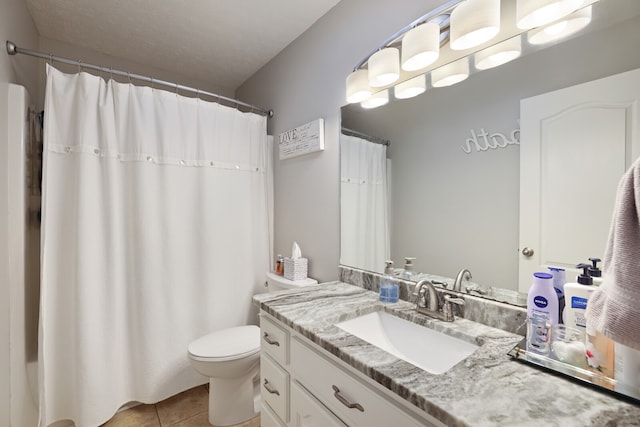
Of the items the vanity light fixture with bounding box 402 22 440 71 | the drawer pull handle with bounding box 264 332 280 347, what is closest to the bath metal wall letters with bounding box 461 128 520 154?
the vanity light fixture with bounding box 402 22 440 71

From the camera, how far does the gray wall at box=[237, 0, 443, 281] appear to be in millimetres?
1460

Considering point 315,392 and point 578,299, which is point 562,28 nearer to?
point 578,299

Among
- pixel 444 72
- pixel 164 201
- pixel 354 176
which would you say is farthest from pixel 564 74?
pixel 164 201

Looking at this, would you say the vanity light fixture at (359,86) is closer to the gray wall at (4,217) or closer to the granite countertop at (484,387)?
the granite countertop at (484,387)

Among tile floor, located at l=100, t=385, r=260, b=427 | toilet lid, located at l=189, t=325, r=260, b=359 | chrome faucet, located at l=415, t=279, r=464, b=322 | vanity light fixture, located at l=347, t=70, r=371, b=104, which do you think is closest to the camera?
chrome faucet, located at l=415, t=279, r=464, b=322

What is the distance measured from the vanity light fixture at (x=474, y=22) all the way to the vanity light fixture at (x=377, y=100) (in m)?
0.42

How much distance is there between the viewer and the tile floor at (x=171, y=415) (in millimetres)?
1637

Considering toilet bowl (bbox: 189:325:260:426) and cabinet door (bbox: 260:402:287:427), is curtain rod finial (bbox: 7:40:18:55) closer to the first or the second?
toilet bowl (bbox: 189:325:260:426)

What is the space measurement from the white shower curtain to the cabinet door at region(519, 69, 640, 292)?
5.53 feet

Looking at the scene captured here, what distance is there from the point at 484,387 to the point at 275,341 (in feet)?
2.50

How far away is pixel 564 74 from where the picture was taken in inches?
34.7

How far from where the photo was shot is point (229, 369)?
4.99ft

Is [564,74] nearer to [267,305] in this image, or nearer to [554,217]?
[554,217]

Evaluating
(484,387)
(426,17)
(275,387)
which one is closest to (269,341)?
(275,387)
